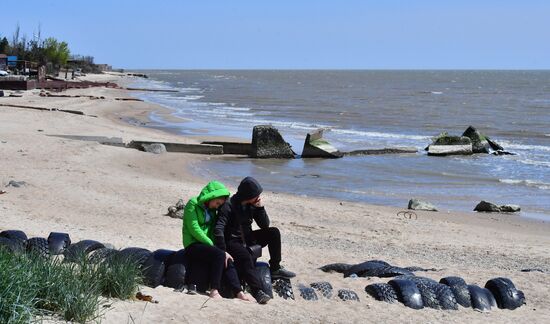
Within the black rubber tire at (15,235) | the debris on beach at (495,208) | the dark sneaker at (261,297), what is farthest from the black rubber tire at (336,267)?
the debris on beach at (495,208)

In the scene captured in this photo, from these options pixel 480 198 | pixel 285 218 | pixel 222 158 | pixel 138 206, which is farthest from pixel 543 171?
pixel 138 206

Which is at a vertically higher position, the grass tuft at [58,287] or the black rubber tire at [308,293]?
the grass tuft at [58,287]

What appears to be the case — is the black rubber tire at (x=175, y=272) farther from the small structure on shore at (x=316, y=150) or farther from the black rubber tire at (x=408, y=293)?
the small structure on shore at (x=316, y=150)

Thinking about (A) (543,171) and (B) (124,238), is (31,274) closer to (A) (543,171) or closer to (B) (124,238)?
(B) (124,238)

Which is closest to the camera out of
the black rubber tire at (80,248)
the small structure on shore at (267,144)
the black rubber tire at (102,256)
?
the black rubber tire at (102,256)

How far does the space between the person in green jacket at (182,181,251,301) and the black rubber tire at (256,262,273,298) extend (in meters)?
0.28

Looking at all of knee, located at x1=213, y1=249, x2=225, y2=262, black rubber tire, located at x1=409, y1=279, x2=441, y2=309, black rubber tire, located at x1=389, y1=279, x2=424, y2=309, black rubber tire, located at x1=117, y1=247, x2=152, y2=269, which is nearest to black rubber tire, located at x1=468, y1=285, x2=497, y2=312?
black rubber tire, located at x1=409, y1=279, x2=441, y2=309

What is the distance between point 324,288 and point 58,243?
119 inches

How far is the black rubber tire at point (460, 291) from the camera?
7636 millimetres

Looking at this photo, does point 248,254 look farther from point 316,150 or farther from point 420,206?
point 316,150

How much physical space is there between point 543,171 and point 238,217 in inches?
632

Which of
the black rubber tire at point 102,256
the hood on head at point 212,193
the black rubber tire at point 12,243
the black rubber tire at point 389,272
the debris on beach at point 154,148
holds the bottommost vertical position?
the debris on beach at point 154,148

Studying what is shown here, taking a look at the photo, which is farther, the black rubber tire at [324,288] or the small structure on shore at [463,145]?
the small structure on shore at [463,145]

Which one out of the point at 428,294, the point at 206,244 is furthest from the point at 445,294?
the point at 206,244
